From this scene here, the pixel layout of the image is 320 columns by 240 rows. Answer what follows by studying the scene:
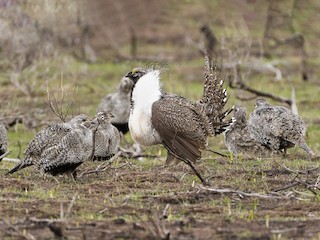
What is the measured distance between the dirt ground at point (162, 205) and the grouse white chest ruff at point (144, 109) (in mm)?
460

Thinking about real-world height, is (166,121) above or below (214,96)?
below

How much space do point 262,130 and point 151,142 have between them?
184 centimetres

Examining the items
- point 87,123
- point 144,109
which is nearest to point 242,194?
point 87,123

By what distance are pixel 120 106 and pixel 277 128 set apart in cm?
430

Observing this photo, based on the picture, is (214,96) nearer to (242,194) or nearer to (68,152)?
(68,152)

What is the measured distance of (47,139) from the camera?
10.2 metres

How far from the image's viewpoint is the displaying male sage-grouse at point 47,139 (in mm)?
10108

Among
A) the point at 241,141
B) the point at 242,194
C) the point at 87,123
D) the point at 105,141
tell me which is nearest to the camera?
the point at 242,194

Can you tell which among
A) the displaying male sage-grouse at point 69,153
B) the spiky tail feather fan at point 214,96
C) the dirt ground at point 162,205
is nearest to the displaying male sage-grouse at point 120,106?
the spiky tail feather fan at point 214,96

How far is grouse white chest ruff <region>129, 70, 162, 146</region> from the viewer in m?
11.1

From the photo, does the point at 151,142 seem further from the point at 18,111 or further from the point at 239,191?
the point at 18,111

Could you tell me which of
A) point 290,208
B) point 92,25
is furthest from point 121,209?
point 92,25

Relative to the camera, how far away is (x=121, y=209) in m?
8.17

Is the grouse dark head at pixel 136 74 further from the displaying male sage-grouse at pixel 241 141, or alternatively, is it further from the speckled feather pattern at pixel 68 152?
the speckled feather pattern at pixel 68 152
